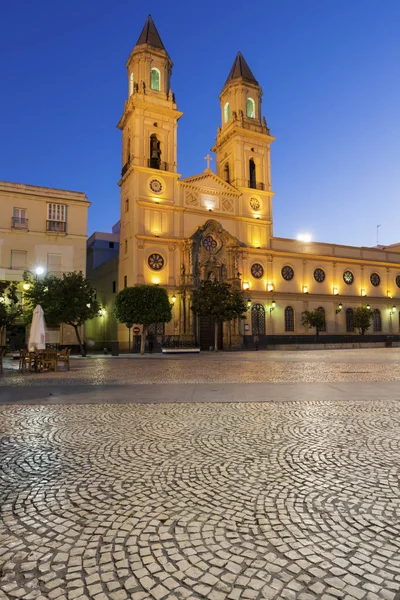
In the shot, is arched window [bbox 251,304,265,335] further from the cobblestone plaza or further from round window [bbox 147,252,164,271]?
the cobblestone plaza

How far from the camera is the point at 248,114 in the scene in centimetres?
4409

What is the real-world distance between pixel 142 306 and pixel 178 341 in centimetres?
634

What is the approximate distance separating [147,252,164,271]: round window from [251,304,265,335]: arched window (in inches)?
414

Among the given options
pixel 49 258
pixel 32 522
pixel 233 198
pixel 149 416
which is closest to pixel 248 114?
pixel 233 198

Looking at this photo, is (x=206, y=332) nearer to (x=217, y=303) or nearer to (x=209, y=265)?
(x=209, y=265)

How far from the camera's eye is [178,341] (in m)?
34.4

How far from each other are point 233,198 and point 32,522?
40623 millimetres

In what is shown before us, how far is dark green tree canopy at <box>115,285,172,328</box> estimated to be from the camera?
96.8 feet

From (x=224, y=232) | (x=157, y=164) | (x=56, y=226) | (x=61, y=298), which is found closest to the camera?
(x=61, y=298)

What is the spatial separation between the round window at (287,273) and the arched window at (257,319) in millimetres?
5028

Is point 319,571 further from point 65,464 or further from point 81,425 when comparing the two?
point 81,425

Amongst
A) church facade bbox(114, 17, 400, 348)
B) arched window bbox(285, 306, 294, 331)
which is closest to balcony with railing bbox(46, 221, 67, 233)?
Result: church facade bbox(114, 17, 400, 348)

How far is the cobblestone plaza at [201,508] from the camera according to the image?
2012mm

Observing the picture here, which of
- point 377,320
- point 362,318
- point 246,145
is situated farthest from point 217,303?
point 377,320
